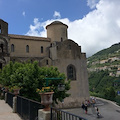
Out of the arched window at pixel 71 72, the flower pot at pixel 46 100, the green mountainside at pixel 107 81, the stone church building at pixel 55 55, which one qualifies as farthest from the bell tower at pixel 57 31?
the flower pot at pixel 46 100

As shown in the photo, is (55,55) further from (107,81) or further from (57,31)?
(107,81)

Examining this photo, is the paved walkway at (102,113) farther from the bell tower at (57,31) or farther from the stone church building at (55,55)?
the bell tower at (57,31)

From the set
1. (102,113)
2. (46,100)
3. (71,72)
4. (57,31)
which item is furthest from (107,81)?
(46,100)

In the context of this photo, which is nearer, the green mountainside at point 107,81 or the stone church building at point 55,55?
the stone church building at point 55,55

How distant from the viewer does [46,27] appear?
33.4 m

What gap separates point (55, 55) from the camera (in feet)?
88.3

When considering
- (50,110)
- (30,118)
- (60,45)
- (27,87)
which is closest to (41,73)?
(27,87)

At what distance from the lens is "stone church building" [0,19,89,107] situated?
25.2 m

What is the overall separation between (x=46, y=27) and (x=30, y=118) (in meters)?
28.1

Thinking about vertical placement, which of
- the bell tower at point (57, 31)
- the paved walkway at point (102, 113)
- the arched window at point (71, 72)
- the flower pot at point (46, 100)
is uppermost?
the bell tower at point (57, 31)

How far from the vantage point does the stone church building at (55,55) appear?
25.2 metres

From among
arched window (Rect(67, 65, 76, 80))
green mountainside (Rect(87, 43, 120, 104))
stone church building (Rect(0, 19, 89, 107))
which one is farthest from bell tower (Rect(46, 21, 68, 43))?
green mountainside (Rect(87, 43, 120, 104))

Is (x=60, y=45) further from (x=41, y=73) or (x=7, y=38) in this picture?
(x=41, y=73)

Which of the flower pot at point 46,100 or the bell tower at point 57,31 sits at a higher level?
the bell tower at point 57,31
